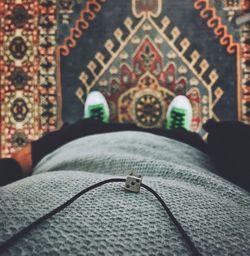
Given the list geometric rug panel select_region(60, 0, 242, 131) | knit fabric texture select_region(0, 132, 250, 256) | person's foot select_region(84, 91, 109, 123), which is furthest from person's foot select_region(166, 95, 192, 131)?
knit fabric texture select_region(0, 132, 250, 256)

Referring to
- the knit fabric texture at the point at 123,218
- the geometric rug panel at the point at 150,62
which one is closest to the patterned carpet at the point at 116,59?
the geometric rug panel at the point at 150,62

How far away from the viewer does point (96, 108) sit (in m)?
1.56

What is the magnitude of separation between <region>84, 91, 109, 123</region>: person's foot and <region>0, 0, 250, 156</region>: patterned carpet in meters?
0.09

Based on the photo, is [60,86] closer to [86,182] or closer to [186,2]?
[186,2]

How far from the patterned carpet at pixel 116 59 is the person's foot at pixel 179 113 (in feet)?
0.24

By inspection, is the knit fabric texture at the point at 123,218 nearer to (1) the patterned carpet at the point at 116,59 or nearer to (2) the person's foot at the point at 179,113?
(2) the person's foot at the point at 179,113

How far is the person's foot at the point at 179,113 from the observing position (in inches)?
60.1

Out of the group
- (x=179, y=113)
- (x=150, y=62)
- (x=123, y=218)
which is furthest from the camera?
(x=150, y=62)

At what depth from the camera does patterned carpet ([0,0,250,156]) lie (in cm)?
164

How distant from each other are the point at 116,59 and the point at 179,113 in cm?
40

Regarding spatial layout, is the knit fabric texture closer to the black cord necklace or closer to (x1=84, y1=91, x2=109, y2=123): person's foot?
the black cord necklace

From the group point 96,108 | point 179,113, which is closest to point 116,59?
point 96,108

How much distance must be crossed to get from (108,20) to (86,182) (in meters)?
1.41

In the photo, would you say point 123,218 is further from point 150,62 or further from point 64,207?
point 150,62
